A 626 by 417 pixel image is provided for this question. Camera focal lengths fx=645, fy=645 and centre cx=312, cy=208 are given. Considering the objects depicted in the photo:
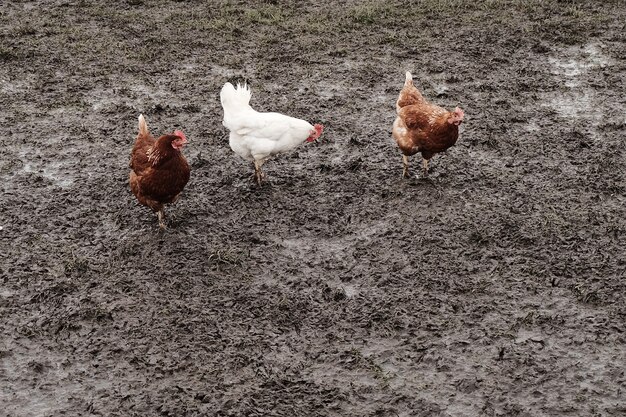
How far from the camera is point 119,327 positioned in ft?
15.5

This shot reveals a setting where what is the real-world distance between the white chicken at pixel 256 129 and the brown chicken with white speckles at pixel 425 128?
836 millimetres

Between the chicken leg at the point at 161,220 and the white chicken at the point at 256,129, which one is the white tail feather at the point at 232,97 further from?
the chicken leg at the point at 161,220

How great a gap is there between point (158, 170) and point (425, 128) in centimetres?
242

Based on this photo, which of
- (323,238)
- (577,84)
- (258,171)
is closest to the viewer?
(323,238)

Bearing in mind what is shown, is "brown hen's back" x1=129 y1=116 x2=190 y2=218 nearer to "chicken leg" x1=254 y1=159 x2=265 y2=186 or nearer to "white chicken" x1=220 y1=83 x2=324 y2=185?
"white chicken" x1=220 y1=83 x2=324 y2=185

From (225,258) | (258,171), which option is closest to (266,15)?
(258,171)

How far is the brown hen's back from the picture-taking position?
17.2 ft

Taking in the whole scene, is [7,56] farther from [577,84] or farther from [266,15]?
[577,84]

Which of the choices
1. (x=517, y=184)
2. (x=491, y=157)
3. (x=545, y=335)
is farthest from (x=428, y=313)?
(x=491, y=157)

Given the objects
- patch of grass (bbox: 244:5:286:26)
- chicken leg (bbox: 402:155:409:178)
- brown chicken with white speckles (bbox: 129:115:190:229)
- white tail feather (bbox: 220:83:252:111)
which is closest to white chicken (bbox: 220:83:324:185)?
white tail feather (bbox: 220:83:252:111)

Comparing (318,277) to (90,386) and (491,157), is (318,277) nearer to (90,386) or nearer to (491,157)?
(90,386)

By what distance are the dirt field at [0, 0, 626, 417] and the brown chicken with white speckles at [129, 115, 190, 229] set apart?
46cm

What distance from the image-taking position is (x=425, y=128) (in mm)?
5914

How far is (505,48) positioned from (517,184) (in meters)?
3.74
